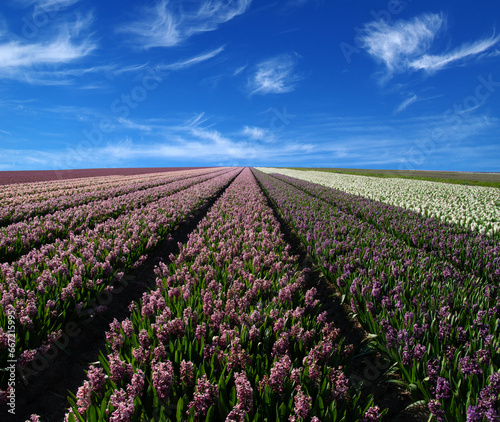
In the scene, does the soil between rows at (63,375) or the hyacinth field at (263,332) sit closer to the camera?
the hyacinth field at (263,332)

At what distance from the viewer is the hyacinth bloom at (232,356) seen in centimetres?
234

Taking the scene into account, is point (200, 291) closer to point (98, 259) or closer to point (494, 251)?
point (98, 259)

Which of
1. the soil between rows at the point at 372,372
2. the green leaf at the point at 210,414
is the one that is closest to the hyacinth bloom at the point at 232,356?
the green leaf at the point at 210,414

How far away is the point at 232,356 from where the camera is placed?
2797 mm

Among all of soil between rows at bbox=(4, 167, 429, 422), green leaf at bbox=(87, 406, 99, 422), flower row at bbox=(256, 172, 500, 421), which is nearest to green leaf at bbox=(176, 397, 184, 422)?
green leaf at bbox=(87, 406, 99, 422)

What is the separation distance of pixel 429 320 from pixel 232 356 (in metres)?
2.63

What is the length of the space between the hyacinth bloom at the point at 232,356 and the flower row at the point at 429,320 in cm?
67

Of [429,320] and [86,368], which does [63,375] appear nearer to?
[86,368]

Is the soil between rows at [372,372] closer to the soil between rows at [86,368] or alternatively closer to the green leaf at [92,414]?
the soil between rows at [86,368]

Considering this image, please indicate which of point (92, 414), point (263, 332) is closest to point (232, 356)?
point (263, 332)

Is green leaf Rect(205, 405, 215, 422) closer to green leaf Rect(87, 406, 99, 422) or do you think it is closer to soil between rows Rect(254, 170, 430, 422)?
green leaf Rect(87, 406, 99, 422)

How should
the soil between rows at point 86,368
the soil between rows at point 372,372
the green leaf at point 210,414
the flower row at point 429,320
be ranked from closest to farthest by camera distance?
1. the green leaf at point 210,414
2. the flower row at point 429,320
3. the soil between rows at point 372,372
4. the soil between rows at point 86,368

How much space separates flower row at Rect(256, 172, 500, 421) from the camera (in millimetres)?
2697

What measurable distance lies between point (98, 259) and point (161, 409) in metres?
4.65
